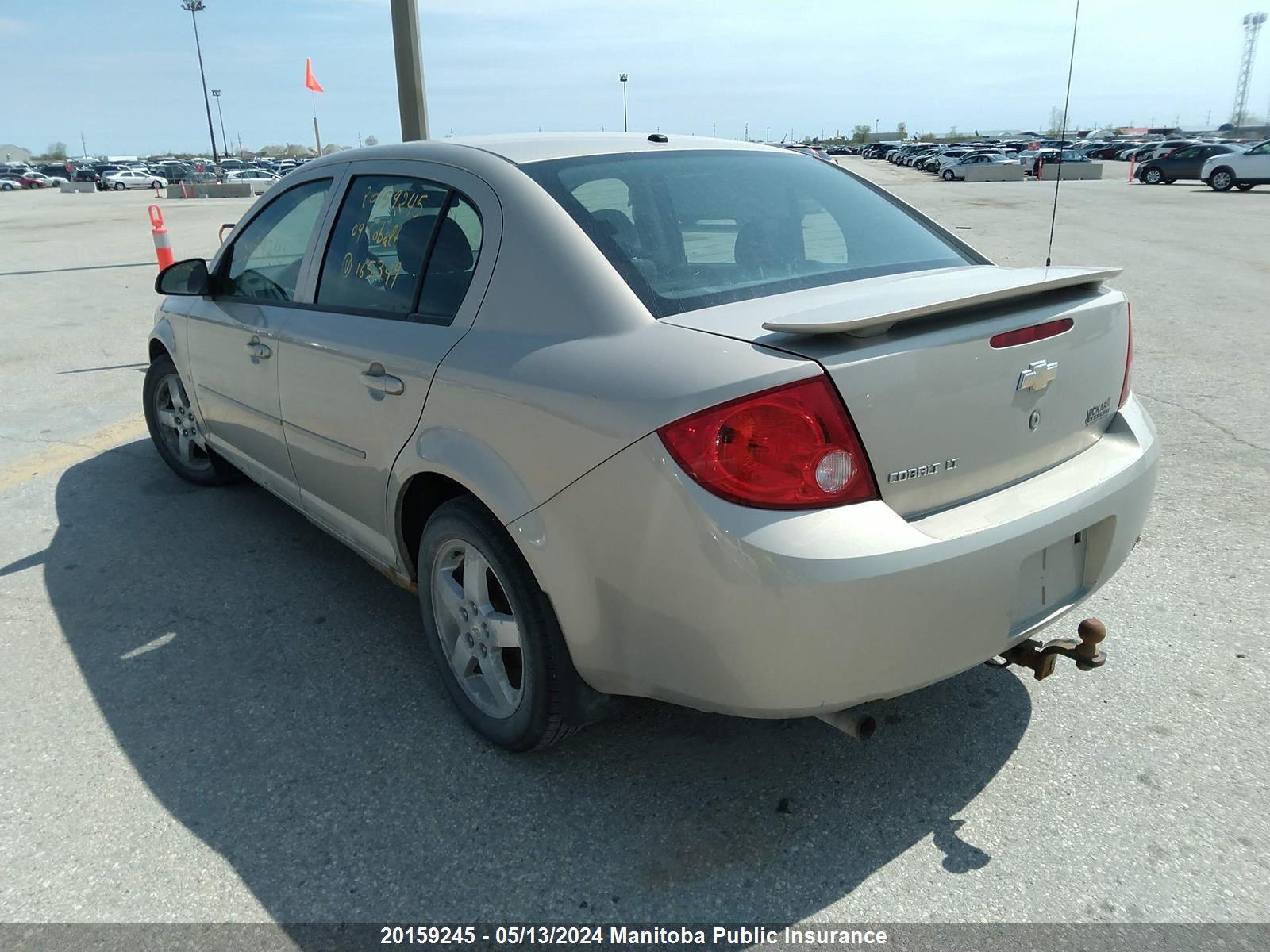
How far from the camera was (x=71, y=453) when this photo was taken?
557 centimetres

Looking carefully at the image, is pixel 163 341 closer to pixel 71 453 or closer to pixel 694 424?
pixel 71 453

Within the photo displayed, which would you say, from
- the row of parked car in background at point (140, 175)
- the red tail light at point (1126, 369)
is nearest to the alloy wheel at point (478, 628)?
the red tail light at point (1126, 369)

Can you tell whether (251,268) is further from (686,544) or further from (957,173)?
(957,173)

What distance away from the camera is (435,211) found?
289cm

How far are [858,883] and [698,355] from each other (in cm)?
130

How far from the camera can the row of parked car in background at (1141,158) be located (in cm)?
2811

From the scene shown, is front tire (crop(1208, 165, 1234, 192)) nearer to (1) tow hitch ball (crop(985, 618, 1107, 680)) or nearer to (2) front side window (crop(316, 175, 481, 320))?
(1) tow hitch ball (crop(985, 618, 1107, 680))

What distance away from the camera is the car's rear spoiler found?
6.73 ft

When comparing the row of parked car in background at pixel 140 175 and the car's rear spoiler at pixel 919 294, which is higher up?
the row of parked car in background at pixel 140 175

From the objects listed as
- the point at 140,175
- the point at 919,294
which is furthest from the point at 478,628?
the point at 140,175

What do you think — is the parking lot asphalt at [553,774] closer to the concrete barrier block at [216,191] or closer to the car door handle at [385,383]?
the car door handle at [385,383]

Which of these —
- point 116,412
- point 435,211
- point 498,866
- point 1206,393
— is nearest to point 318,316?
point 435,211

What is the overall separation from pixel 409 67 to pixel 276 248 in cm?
828

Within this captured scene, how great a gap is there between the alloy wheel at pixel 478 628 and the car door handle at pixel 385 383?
479 millimetres
